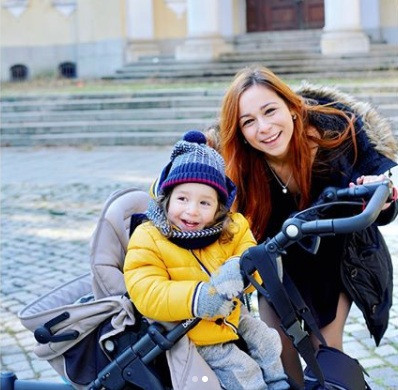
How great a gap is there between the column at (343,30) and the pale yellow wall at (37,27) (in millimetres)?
7781

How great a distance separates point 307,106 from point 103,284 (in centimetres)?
114

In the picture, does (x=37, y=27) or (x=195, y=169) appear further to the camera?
(x=37, y=27)

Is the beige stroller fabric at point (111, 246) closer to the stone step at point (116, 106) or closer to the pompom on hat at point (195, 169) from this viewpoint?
the pompom on hat at point (195, 169)

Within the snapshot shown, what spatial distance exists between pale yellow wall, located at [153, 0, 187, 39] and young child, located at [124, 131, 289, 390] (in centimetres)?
1694

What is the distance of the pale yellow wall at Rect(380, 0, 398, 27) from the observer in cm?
1645

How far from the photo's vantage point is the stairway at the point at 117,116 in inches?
488

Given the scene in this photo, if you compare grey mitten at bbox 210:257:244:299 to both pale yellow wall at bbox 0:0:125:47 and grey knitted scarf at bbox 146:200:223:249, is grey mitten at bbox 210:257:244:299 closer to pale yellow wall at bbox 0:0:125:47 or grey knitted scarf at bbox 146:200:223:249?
grey knitted scarf at bbox 146:200:223:249

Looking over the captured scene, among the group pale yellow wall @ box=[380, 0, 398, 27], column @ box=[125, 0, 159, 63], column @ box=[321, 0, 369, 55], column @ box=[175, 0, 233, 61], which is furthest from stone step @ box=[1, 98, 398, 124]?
pale yellow wall @ box=[380, 0, 398, 27]

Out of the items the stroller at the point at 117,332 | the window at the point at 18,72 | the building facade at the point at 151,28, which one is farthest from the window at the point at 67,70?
the stroller at the point at 117,332

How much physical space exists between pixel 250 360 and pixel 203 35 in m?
14.9

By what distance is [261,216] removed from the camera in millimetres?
3047

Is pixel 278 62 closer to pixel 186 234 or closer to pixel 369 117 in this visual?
pixel 369 117

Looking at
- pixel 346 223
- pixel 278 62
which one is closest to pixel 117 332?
pixel 346 223

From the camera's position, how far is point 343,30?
50.1 ft
